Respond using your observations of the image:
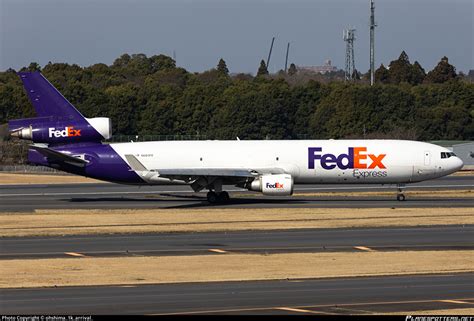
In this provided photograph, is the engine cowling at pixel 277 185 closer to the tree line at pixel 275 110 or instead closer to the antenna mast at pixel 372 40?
the tree line at pixel 275 110

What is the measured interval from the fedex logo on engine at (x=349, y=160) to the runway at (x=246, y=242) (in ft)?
46.3

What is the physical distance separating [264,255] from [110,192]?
35788mm

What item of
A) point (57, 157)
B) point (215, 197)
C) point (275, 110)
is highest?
point (275, 110)

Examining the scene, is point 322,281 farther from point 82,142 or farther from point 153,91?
point 153,91

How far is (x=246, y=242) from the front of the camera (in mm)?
42500

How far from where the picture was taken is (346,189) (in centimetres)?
7281

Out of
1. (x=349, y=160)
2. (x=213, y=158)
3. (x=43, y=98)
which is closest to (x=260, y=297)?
(x=349, y=160)

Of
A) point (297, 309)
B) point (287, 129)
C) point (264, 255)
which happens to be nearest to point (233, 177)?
point (264, 255)

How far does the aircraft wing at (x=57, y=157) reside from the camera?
60.4 m

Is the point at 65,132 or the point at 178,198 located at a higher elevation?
the point at 65,132

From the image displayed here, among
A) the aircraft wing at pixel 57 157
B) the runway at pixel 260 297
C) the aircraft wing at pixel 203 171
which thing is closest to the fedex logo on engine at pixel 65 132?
the aircraft wing at pixel 57 157

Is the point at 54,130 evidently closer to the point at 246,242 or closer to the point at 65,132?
the point at 65,132

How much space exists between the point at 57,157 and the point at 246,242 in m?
22.6

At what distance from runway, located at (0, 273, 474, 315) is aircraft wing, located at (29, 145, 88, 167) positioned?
30766 millimetres
